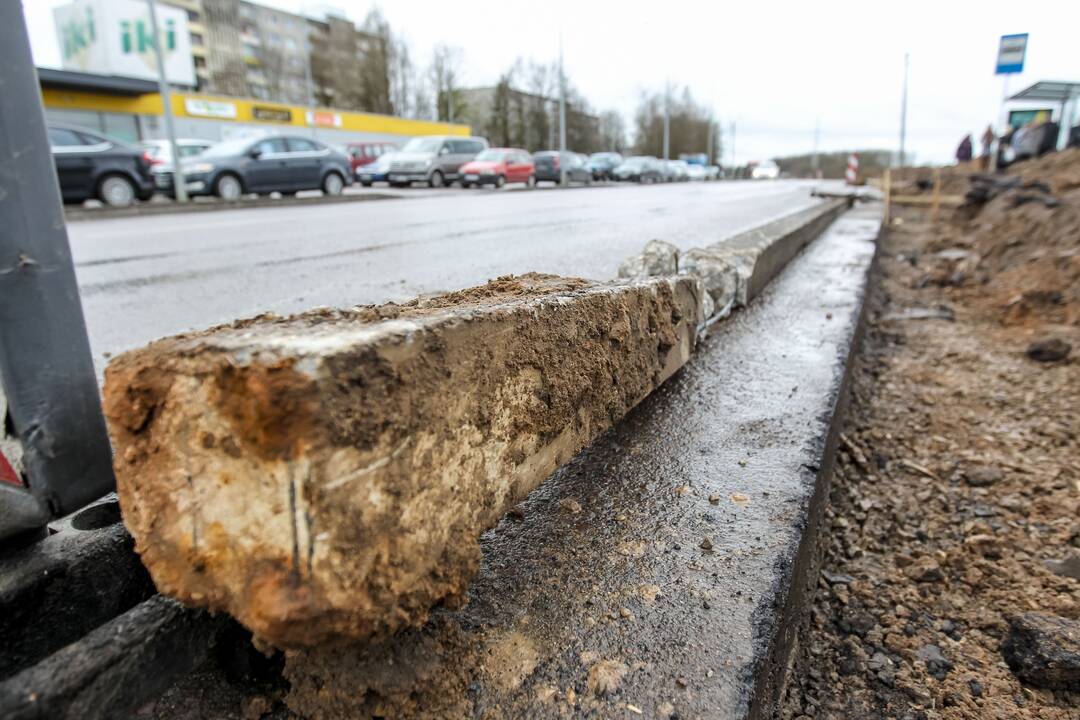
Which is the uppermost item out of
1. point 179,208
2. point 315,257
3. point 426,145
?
point 426,145

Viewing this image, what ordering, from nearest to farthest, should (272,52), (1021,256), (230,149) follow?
(1021,256) < (230,149) < (272,52)

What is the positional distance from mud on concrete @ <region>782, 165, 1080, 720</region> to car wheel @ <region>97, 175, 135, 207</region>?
13534 mm

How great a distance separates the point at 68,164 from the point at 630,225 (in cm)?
1057

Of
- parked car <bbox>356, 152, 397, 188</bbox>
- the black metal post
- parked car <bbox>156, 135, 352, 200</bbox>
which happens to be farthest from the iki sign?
the black metal post

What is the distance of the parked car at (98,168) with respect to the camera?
39.0ft

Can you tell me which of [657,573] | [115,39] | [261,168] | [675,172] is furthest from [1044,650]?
[115,39]

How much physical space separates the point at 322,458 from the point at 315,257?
5115 millimetres

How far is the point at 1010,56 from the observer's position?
10.3m

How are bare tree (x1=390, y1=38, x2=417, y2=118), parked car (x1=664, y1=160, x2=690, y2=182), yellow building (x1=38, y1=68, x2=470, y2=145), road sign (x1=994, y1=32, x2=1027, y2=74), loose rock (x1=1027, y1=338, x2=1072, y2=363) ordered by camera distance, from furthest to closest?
bare tree (x1=390, y1=38, x2=417, y2=118)
parked car (x1=664, y1=160, x2=690, y2=182)
yellow building (x1=38, y1=68, x2=470, y2=145)
road sign (x1=994, y1=32, x2=1027, y2=74)
loose rock (x1=1027, y1=338, x2=1072, y2=363)

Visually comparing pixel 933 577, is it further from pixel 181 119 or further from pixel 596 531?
pixel 181 119

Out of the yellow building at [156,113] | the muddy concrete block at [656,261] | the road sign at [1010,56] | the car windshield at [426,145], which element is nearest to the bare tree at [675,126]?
the yellow building at [156,113]

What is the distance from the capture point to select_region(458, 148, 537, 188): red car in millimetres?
21344

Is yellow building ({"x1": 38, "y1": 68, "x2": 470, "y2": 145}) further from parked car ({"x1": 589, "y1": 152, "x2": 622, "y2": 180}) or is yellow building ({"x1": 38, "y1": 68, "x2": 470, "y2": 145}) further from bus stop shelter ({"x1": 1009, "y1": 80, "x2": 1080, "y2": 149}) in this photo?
bus stop shelter ({"x1": 1009, "y1": 80, "x2": 1080, "y2": 149})

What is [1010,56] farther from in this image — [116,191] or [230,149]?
[116,191]
